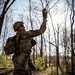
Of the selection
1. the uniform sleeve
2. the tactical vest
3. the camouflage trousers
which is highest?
the uniform sleeve

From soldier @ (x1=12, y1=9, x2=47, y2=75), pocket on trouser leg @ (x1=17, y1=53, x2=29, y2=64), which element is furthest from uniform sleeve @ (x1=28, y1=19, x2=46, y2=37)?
pocket on trouser leg @ (x1=17, y1=53, x2=29, y2=64)

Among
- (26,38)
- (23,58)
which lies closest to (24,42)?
(26,38)

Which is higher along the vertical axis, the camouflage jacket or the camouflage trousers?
the camouflage jacket

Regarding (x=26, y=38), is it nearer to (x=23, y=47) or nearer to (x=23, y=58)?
(x=23, y=47)

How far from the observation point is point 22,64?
2566 millimetres

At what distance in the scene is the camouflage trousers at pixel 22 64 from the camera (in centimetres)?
255

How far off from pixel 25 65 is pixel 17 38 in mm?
352

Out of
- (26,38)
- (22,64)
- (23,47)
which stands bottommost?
(22,64)

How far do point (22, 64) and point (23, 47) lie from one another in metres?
0.21

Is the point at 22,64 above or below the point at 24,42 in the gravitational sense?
below

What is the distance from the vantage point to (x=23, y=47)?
2.58 metres

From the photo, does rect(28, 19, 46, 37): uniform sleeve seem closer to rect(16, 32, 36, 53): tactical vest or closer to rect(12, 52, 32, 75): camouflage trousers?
rect(16, 32, 36, 53): tactical vest

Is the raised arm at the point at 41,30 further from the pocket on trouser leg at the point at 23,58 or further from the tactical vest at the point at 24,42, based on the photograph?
the pocket on trouser leg at the point at 23,58

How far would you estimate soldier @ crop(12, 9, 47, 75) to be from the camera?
8.39 ft
